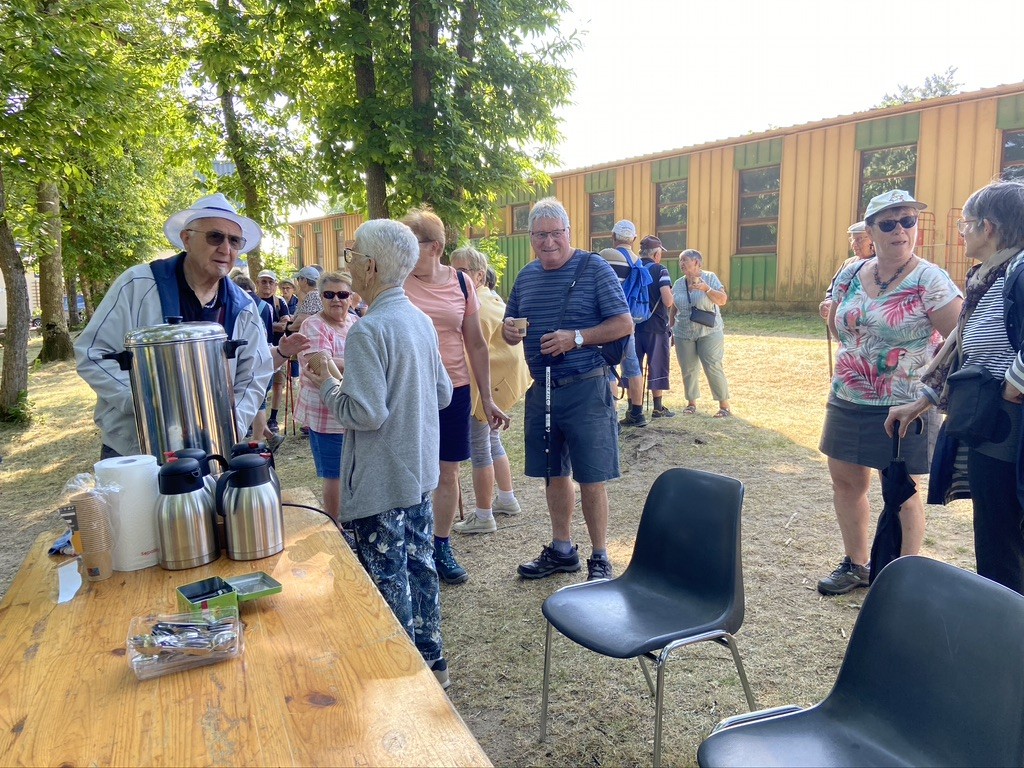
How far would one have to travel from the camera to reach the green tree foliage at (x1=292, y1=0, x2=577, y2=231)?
6.33 meters

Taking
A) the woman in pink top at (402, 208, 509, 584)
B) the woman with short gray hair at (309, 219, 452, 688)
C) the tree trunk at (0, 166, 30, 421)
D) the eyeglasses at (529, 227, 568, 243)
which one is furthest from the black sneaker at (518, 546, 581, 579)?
the tree trunk at (0, 166, 30, 421)

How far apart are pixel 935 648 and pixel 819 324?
12286 mm

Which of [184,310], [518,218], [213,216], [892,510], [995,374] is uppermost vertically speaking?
[518,218]

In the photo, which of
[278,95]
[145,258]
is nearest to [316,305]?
[278,95]

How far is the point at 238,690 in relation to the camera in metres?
1.25

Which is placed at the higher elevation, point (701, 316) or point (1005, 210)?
point (1005, 210)

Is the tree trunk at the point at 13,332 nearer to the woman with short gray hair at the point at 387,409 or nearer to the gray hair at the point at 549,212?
the gray hair at the point at 549,212

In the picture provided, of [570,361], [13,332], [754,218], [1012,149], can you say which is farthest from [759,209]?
[13,332]

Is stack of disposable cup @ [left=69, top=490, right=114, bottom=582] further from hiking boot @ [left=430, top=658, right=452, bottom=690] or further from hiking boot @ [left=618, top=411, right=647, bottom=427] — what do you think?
hiking boot @ [left=618, top=411, right=647, bottom=427]

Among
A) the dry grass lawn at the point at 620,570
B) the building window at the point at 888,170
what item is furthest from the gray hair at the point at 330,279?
the building window at the point at 888,170

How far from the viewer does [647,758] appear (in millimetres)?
2227

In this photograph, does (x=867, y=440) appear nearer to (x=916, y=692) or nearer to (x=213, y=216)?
(x=916, y=692)

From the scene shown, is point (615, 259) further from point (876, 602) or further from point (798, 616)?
point (876, 602)

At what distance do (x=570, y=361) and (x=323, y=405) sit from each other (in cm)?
121
